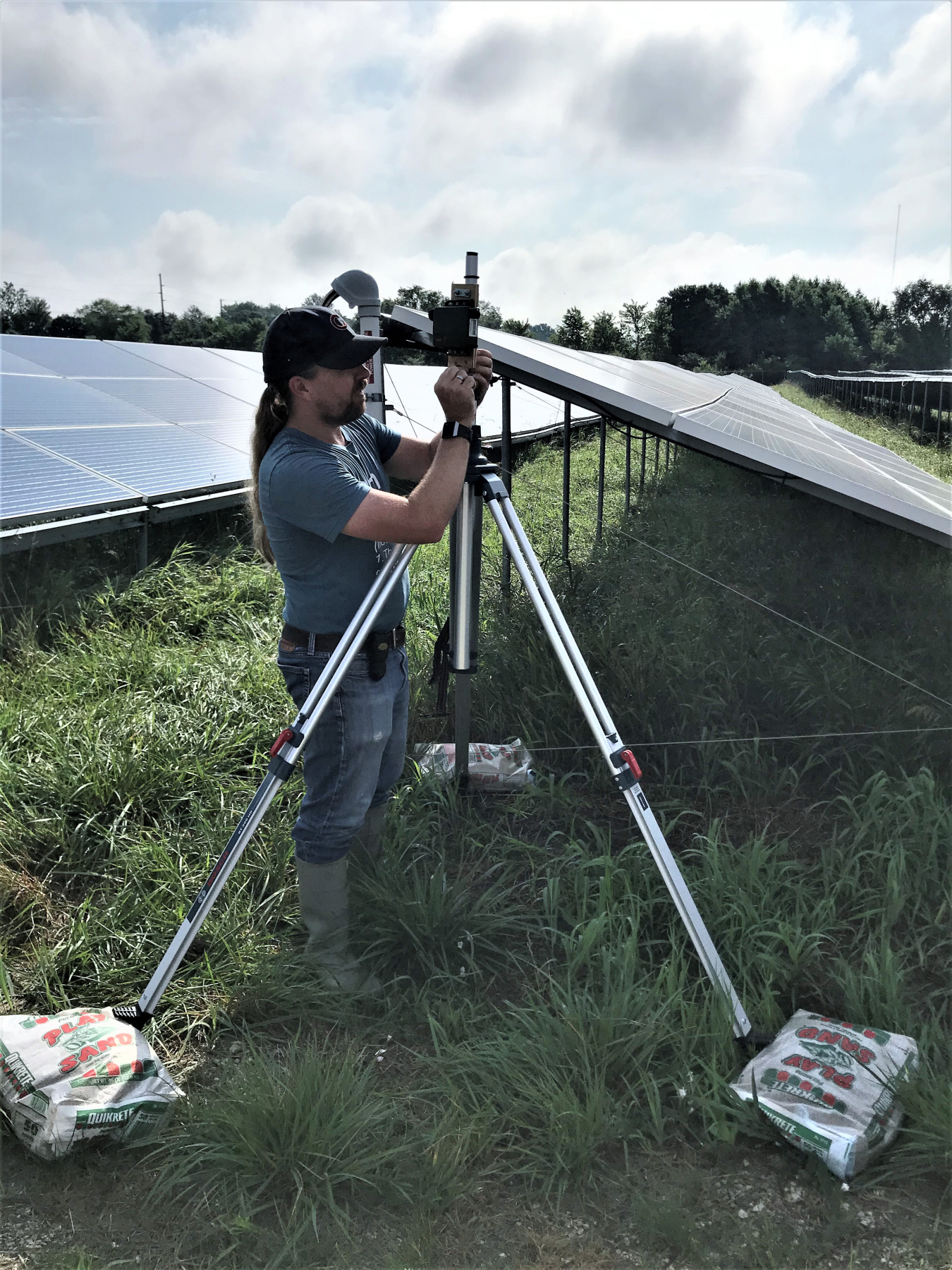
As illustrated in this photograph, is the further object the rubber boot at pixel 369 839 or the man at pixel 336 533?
the rubber boot at pixel 369 839

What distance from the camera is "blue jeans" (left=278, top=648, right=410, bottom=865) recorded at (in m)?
2.18

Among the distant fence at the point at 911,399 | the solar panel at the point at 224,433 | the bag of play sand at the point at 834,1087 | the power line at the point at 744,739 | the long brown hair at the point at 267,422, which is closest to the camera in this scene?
the bag of play sand at the point at 834,1087

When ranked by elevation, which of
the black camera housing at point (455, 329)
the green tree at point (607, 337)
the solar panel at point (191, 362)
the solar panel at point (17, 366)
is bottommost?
the black camera housing at point (455, 329)

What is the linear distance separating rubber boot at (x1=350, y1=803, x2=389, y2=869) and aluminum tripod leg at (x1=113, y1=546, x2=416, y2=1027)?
0.62 m

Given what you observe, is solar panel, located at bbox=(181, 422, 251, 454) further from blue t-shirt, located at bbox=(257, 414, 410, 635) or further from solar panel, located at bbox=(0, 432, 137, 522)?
blue t-shirt, located at bbox=(257, 414, 410, 635)

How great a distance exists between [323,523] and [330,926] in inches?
43.3

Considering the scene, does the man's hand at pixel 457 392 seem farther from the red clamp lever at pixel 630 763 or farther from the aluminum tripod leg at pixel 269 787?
the red clamp lever at pixel 630 763

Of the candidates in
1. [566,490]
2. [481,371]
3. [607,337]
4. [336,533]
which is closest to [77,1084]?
[336,533]

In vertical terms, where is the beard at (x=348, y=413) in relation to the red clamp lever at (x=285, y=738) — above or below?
above

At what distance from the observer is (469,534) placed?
96.3 inches

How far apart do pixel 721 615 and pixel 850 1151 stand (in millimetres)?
2736

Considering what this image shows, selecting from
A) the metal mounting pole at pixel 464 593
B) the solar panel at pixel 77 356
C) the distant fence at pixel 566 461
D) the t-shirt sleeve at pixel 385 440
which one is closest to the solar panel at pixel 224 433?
the solar panel at pixel 77 356

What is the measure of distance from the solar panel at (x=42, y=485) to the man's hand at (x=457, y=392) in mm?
3194

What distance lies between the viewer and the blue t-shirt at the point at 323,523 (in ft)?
6.35
